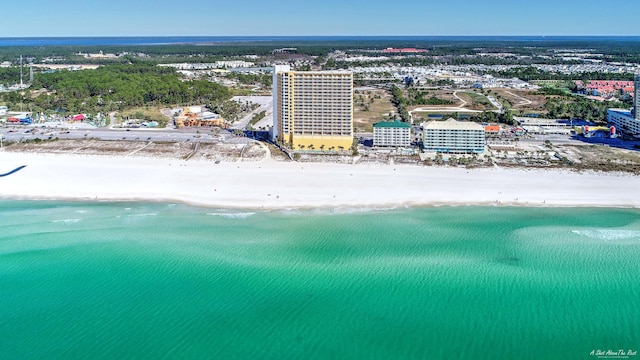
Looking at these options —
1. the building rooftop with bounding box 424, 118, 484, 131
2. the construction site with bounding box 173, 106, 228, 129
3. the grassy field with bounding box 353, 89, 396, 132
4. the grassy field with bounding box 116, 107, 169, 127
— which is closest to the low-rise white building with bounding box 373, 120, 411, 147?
the building rooftop with bounding box 424, 118, 484, 131

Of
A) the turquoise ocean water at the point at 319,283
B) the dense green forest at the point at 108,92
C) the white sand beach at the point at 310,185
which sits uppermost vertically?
the dense green forest at the point at 108,92

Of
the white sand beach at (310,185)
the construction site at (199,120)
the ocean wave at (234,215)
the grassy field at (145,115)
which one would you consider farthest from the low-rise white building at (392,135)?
the grassy field at (145,115)

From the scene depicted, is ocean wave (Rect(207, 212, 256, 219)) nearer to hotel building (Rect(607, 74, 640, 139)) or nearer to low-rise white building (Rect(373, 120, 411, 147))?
low-rise white building (Rect(373, 120, 411, 147))

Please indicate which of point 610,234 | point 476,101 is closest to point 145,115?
point 476,101

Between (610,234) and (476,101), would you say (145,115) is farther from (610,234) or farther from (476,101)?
(610,234)

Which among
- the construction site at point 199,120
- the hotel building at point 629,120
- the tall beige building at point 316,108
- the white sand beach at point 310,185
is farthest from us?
the construction site at point 199,120

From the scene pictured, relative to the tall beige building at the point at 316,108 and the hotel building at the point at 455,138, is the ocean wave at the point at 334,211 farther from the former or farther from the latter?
the tall beige building at the point at 316,108
